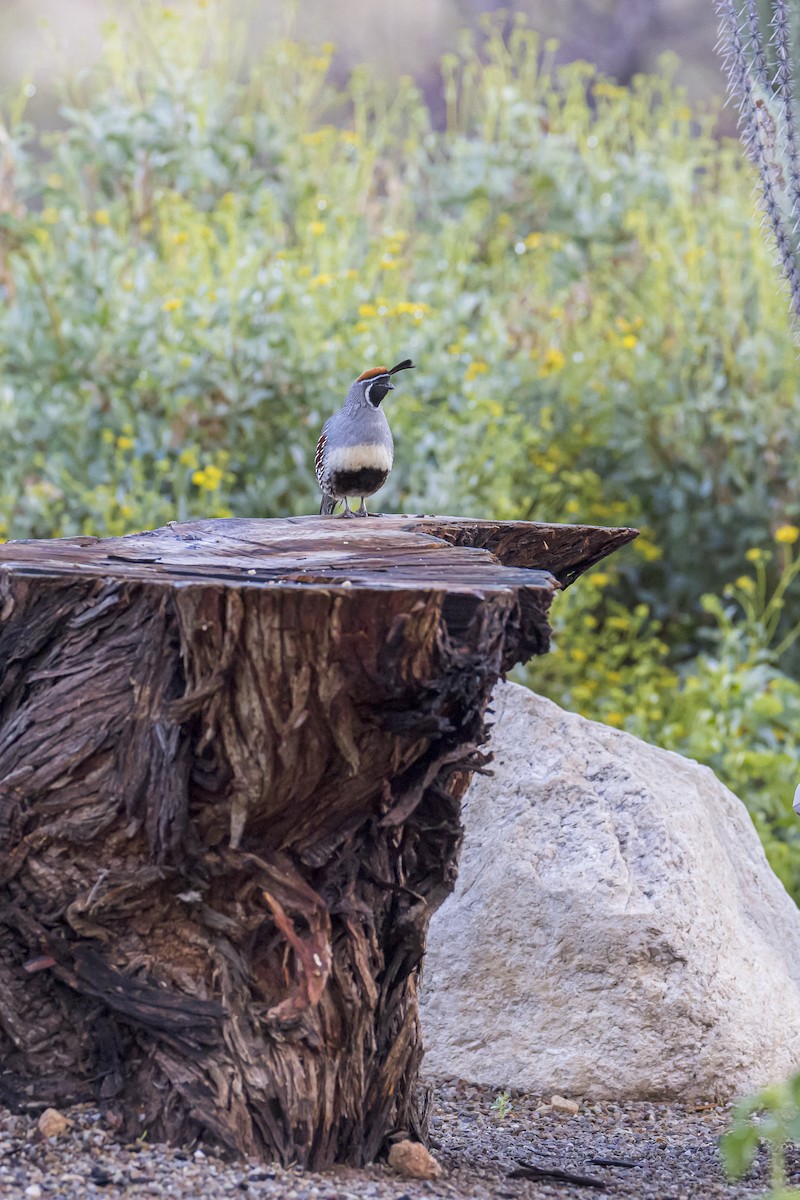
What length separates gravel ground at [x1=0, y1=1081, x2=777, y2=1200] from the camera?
1.97 meters

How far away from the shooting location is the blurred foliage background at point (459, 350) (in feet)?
17.3

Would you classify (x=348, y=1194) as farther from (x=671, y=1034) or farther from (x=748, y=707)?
(x=748, y=707)

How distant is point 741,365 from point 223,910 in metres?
4.33

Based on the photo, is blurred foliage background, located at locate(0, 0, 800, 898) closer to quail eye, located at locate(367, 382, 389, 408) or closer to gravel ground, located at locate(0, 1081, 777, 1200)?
quail eye, located at locate(367, 382, 389, 408)

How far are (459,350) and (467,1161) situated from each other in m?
3.72

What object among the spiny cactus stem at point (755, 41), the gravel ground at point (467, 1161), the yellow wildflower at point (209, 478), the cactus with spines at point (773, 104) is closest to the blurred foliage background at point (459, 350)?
the yellow wildflower at point (209, 478)

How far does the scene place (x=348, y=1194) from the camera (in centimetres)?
202

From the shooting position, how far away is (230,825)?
6.84ft

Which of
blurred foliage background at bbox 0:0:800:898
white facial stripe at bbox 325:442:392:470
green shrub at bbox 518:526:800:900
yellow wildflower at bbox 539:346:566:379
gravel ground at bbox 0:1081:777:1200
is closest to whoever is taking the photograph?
gravel ground at bbox 0:1081:777:1200

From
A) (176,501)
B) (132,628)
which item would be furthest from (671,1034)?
(176,501)

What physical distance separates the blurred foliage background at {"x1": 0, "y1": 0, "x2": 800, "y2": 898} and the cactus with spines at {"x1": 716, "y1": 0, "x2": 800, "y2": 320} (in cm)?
185

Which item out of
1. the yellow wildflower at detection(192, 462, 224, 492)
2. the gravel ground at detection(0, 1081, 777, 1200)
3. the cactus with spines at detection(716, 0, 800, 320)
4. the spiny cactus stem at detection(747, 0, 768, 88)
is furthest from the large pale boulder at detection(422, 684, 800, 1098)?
the yellow wildflower at detection(192, 462, 224, 492)

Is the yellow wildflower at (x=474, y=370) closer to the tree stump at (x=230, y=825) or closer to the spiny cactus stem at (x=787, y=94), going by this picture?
the spiny cactus stem at (x=787, y=94)

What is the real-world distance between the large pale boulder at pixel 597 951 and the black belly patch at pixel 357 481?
0.79 m
